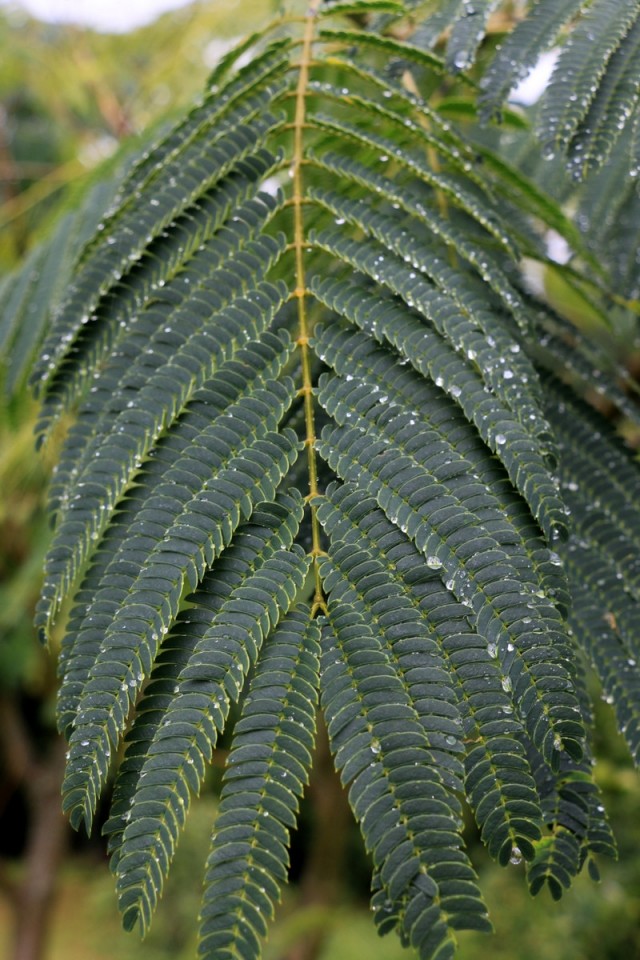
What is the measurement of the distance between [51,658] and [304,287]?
12.0 feet

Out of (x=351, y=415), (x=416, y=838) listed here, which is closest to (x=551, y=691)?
(x=416, y=838)

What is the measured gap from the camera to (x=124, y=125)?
297 centimetres

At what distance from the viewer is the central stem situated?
2.37 feet

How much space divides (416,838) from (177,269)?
65 centimetres

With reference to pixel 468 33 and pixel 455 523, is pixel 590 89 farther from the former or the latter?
pixel 455 523

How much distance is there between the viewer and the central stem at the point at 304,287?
0.72 meters

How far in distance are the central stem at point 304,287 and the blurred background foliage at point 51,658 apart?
0.86 meters

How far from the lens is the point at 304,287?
0.86 metres

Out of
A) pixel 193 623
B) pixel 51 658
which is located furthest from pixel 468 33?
pixel 51 658

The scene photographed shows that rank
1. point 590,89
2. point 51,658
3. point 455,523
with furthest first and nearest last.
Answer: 1. point 51,658
2. point 590,89
3. point 455,523

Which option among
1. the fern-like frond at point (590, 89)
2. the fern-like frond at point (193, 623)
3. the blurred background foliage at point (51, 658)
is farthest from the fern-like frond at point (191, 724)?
the blurred background foliage at point (51, 658)

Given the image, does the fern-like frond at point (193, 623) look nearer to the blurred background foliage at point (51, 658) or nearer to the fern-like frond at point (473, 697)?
the fern-like frond at point (473, 697)

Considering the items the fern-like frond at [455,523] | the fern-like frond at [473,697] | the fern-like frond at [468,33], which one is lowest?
the fern-like frond at [473,697]

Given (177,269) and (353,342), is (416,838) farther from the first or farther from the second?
(177,269)
